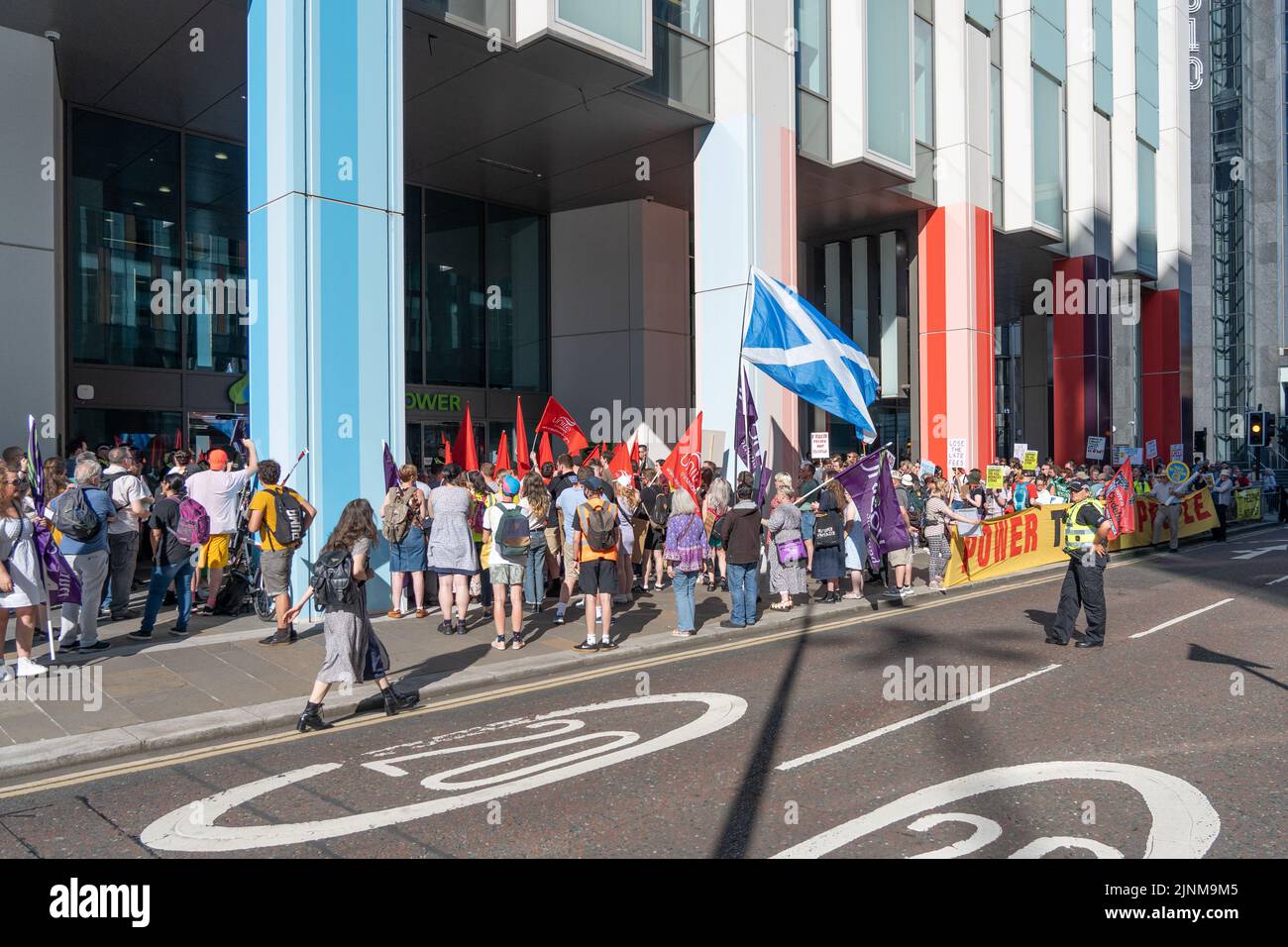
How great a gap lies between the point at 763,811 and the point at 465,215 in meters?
21.2

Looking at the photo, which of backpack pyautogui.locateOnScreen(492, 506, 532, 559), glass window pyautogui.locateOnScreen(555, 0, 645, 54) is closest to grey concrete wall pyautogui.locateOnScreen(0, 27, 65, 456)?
glass window pyautogui.locateOnScreen(555, 0, 645, 54)

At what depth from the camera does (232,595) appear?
11.3m

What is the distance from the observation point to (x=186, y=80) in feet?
53.2

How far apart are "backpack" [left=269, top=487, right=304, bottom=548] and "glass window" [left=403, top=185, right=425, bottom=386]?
43.8 feet

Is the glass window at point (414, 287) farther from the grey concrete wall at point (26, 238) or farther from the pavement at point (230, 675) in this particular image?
the pavement at point (230, 675)

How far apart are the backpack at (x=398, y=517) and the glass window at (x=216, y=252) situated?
10.7 m

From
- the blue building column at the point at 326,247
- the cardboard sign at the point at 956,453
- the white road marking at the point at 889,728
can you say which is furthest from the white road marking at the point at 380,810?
the cardboard sign at the point at 956,453

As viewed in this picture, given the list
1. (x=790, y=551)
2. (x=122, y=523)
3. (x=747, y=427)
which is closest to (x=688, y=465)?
(x=747, y=427)

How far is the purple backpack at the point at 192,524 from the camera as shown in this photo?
398 inches

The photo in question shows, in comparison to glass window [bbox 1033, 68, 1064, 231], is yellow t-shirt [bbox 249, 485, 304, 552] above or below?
below

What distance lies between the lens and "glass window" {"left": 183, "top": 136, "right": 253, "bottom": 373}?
757 inches

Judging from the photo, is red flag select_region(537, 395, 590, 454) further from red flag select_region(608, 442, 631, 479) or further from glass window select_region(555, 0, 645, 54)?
glass window select_region(555, 0, 645, 54)
